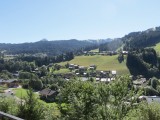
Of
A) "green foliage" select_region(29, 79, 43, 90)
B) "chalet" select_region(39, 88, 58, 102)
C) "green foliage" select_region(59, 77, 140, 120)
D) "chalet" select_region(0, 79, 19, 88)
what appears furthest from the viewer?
"chalet" select_region(0, 79, 19, 88)

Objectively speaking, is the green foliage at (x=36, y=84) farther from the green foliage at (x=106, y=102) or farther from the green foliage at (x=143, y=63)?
the green foliage at (x=106, y=102)

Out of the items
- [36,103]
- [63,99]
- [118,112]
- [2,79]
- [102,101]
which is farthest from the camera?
[2,79]

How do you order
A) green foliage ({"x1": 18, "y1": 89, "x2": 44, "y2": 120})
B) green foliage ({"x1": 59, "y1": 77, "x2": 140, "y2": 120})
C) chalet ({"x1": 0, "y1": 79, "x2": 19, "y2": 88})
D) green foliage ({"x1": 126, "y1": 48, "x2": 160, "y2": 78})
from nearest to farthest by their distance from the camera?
green foliage ({"x1": 59, "y1": 77, "x2": 140, "y2": 120}) < green foliage ({"x1": 18, "y1": 89, "x2": 44, "y2": 120}) < chalet ({"x1": 0, "y1": 79, "x2": 19, "y2": 88}) < green foliage ({"x1": 126, "y1": 48, "x2": 160, "y2": 78})

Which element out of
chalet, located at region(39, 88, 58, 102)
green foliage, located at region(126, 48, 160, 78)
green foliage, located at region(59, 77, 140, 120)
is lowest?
chalet, located at region(39, 88, 58, 102)

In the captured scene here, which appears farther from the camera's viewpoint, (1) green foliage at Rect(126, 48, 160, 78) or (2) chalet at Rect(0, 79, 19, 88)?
(1) green foliage at Rect(126, 48, 160, 78)

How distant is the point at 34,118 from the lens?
26969 millimetres

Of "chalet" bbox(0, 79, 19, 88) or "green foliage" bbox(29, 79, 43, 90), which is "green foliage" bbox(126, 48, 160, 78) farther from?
"chalet" bbox(0, 79, 19, 88)

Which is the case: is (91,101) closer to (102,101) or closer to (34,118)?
(102,101)

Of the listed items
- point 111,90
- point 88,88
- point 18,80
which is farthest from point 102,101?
point 18,80

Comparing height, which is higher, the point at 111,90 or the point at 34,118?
the point at 111,90

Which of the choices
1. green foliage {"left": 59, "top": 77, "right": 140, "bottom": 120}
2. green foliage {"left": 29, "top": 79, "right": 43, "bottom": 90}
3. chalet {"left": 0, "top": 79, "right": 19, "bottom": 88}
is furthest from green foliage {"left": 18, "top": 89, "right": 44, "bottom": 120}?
chalet {"left": 0, "top": 79, "right": 19, "bottom": 88}

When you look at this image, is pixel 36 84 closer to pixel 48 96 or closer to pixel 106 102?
pixel 48 96

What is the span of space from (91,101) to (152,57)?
154643 millimetres

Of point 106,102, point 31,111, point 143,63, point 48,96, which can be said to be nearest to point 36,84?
point 48,96
